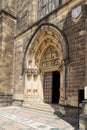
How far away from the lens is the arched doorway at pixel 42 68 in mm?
8030

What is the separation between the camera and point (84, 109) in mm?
4469

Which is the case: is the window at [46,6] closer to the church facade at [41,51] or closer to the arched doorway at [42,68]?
the church facade at [41,51]

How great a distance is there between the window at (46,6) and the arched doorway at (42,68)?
107 cm

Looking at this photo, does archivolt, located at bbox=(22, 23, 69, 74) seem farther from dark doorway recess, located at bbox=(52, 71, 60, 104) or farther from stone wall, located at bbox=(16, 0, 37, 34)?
dark doorway recess, located at bbox=(52, 71, 60, 104)

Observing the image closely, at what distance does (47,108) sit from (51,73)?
179 centimetres

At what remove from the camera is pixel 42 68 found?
8.74m

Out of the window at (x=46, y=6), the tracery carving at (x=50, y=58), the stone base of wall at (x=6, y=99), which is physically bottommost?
the stone base of wall at (x=6, y=99)

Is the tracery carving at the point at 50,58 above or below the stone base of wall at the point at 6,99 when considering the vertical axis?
above

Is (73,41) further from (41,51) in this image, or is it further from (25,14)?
(25,14)

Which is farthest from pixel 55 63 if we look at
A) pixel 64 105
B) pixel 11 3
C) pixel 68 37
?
pixel 11 3

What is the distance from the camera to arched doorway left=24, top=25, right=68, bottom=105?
8.03 metres

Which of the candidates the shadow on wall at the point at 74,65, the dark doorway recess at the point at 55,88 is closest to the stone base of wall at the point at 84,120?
the shadow on wall at the point at 74,65

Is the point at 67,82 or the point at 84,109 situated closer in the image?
the point at 84,109

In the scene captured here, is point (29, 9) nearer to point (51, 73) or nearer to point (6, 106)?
point (51, 73)
